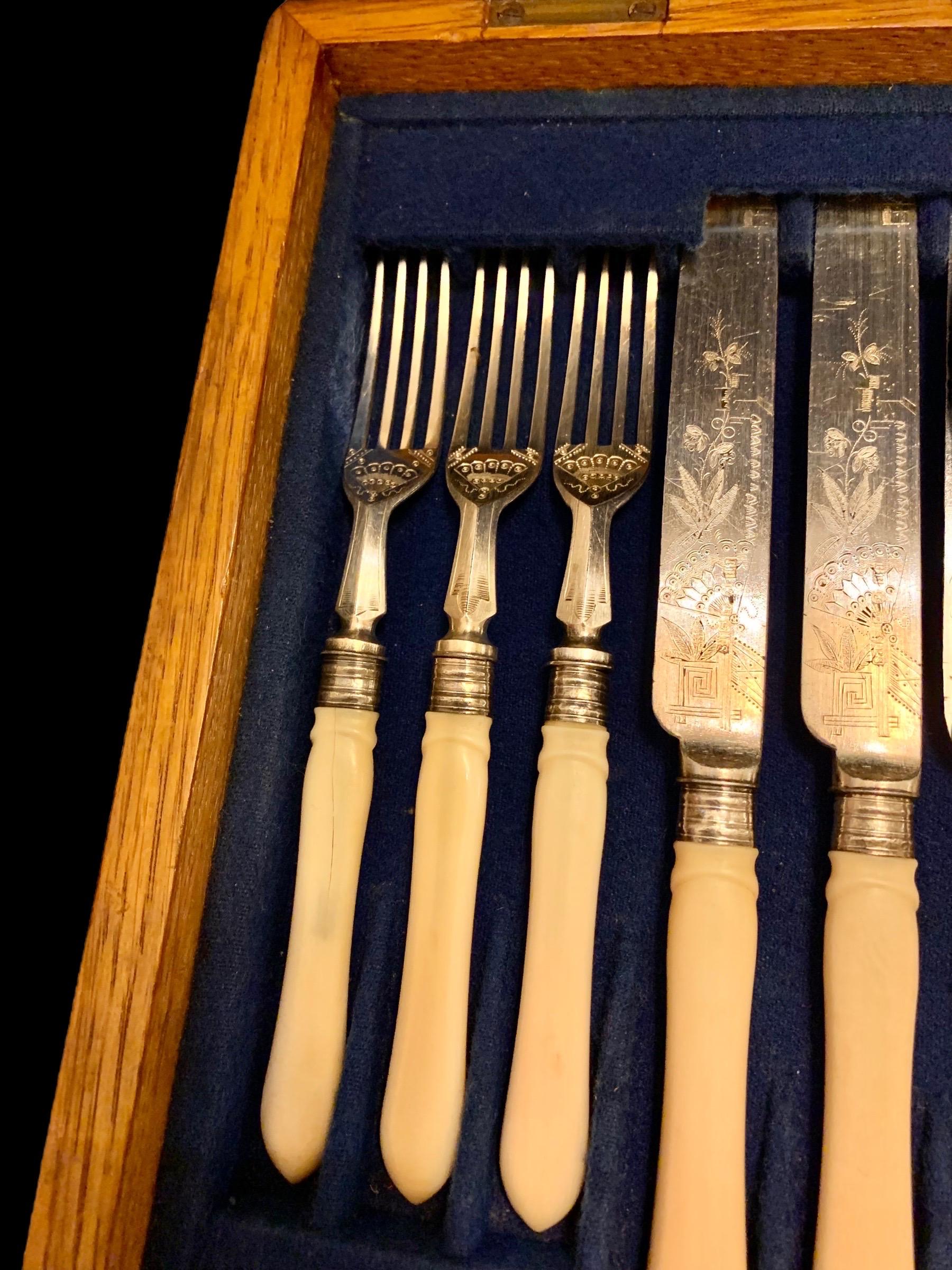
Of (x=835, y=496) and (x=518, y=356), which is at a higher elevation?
(x=518, y=356)

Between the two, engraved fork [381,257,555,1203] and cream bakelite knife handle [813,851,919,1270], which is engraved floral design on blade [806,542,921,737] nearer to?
cream bakelite knife handle [813,851,919,1270]

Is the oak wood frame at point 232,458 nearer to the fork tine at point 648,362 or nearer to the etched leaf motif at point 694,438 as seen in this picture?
the fork tine at point 648,362

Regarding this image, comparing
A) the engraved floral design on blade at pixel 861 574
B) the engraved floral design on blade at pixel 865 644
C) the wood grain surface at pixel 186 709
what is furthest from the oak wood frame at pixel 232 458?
the engraved floral design on blade at pixel 865 644

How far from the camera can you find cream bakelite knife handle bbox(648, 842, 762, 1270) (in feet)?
2.55

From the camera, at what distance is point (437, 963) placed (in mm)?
878

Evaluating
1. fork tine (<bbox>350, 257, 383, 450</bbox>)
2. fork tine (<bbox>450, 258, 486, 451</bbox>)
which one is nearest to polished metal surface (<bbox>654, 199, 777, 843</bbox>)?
fork tine (<bbox>450, 258, 486, 451</bbox>)

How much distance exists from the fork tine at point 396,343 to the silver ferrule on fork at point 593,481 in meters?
0.19

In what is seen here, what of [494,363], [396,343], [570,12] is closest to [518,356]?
[494,363]

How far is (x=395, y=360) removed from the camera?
1.11m

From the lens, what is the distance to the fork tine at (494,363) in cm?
106

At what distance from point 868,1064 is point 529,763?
412 millimetres

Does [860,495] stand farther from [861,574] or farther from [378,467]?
[378,467]

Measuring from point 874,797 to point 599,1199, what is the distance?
0.43 meters

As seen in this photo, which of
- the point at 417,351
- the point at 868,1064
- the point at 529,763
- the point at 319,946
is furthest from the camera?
the point at 417,351
